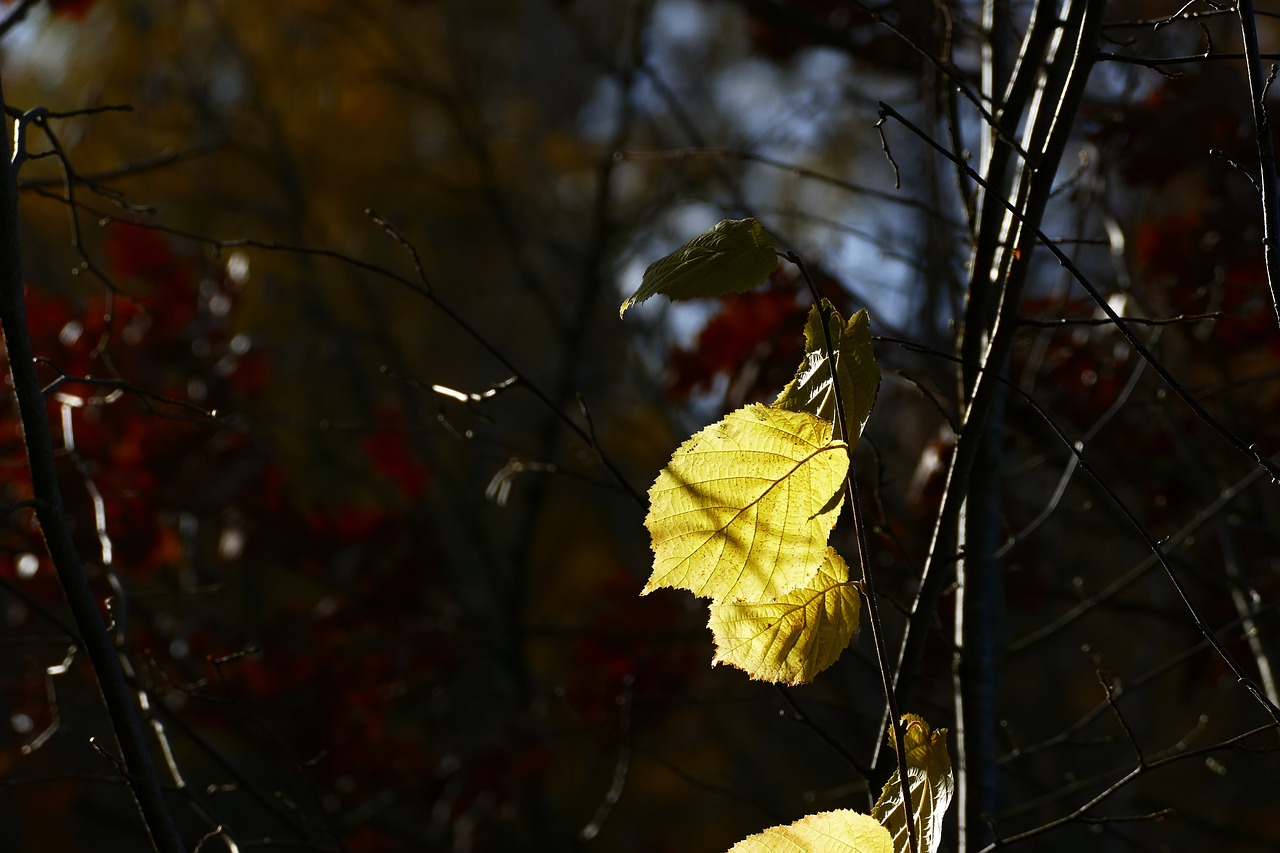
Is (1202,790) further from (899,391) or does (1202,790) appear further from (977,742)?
(977,742)

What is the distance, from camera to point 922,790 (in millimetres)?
799

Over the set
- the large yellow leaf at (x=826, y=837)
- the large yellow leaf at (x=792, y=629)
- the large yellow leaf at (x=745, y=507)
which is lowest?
the large yellow leaf at (x=826, y=837)

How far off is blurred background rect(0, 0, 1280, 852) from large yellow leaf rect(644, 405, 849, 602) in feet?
0.64

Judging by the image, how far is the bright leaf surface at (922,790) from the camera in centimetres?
77

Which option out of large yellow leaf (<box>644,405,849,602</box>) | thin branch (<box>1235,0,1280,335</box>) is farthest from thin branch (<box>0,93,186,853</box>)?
thin branch (<box>1235,0,1280,335</box>)

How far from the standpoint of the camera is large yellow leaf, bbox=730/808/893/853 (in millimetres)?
736

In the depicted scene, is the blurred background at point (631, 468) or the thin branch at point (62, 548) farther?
the blurred background at point (631, 468)

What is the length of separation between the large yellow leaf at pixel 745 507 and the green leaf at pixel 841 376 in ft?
0.08

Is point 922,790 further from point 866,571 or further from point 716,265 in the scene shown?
point 716,265

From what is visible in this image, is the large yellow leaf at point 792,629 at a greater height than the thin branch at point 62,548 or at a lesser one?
lesser

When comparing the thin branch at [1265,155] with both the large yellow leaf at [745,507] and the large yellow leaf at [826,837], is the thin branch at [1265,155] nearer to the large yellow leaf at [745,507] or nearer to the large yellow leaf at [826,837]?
the large yellow leaf at [745,507]

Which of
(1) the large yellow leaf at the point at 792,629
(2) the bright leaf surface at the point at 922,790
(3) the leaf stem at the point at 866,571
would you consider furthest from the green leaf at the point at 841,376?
(2) the bright leaf surface at the point at 922,790

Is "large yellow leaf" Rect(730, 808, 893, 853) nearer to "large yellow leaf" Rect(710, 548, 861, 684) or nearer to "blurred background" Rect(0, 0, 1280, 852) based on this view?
"large yellow leaf" Rect(710, 548, 861, 684)

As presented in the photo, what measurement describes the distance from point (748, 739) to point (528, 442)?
218 cm
